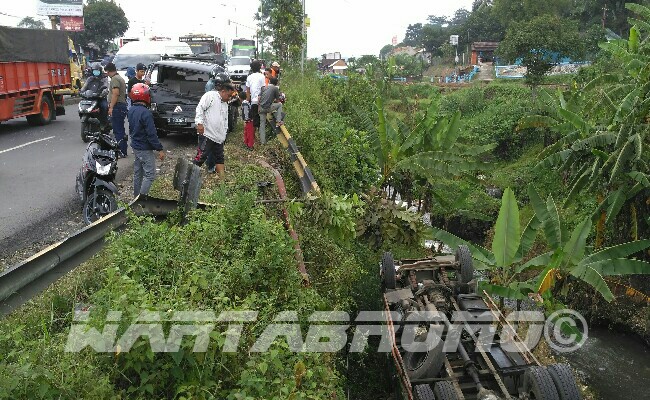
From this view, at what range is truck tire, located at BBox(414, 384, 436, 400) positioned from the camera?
20.4 ft

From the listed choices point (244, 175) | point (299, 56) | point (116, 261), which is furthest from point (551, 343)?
point (299, 56)

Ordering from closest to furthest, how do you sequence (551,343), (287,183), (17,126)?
(287,183)
(551,343)
(17,126)

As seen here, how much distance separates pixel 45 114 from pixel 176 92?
6.24 metres

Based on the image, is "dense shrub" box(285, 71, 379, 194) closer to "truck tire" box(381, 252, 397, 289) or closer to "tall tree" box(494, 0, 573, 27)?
"truck tire" box(381, 252, 397, 289)

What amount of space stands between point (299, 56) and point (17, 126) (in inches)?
549

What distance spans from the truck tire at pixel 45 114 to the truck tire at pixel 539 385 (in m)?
15.4

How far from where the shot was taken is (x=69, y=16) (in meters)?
48.4

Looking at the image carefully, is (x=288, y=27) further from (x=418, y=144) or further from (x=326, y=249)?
(x=326, y=249)

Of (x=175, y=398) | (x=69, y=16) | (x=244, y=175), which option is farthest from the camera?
(x=69, y=16)

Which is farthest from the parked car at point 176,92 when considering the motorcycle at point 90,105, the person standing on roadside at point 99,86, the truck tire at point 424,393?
the truck tire at point 424,393

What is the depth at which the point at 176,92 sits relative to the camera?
13.2 m

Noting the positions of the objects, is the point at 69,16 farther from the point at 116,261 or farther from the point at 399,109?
the point at 116,261

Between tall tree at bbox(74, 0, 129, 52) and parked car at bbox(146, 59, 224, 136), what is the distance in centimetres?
4251

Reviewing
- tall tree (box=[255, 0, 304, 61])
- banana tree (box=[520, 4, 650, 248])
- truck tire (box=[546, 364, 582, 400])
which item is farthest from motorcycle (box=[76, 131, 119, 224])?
tall tree (box=[255, 0, 304, 61])
